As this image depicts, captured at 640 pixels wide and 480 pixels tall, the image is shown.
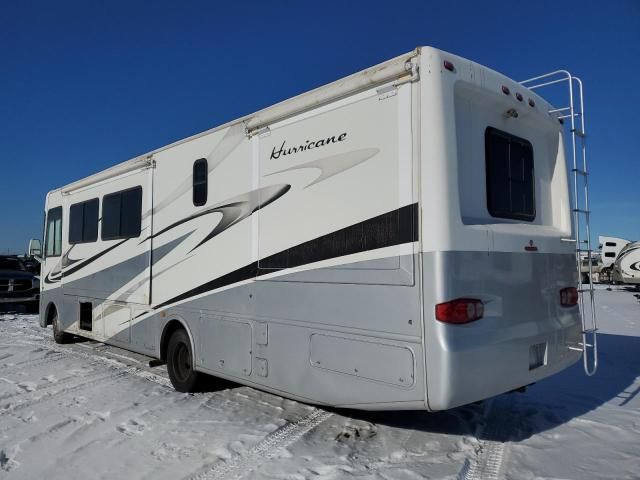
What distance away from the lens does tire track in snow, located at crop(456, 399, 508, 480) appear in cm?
354

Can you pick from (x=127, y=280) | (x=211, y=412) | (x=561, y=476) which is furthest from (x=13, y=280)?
(x=561, y=476)

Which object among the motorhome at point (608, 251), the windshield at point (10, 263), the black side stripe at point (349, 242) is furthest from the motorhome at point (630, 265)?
the windshield at point (10, 263)

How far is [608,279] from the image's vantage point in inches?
1107

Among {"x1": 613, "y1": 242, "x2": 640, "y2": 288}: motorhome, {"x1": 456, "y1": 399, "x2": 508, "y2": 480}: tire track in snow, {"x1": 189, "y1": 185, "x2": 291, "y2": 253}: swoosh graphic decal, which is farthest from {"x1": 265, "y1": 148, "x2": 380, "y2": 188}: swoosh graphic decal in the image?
→ {"x1": 613, "y1": 242, "x2": 640, "y2": 288}: motorhome

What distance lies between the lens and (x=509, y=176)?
13.8 ft

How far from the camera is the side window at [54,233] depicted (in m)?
8.83

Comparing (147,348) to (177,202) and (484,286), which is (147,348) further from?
(484,286)

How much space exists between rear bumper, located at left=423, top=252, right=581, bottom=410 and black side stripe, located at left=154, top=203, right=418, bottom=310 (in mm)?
319

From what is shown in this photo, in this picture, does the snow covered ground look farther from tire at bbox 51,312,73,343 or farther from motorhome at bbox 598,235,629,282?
motorhome at bbox 598,235,629,282

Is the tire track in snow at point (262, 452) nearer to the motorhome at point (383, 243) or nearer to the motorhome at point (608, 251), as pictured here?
the motorhome at point (383, 243)

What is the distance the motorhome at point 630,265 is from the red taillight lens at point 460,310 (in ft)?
68.2

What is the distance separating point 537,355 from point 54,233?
27.0 ft

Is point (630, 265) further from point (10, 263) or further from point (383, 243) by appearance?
point (10, 263)

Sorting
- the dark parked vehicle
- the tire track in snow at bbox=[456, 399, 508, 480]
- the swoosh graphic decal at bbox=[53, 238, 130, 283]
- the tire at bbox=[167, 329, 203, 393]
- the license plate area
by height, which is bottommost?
the tire track in snow at bbox=[456, 399, 508, 480]
